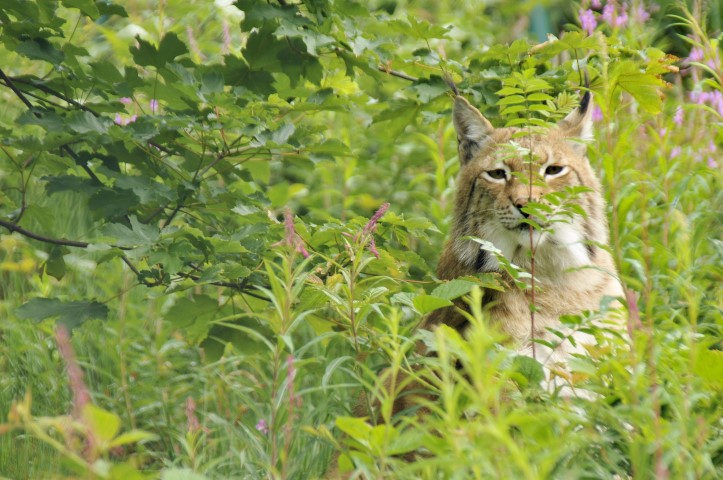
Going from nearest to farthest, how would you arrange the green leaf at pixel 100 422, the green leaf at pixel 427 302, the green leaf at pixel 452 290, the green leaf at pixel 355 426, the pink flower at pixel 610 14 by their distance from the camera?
the green leaf at pixel 100 422
the green leaf at pixel 355 426
the green leaf at pixel 427 302
the green leaf at pixel 452 290
the pink flower at pixel 610 14

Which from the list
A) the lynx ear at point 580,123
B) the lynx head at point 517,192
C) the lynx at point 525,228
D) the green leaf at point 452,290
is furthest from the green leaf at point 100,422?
the lynx ear at point 580,123

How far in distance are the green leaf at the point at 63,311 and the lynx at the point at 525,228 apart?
1.28m

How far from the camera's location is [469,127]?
3.95 metres

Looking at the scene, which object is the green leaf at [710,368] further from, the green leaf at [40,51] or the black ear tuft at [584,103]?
the green leaf at [40,51]

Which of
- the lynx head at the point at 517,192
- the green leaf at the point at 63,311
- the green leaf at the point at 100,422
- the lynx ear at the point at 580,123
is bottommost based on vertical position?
the green leaf at the point at 63,311

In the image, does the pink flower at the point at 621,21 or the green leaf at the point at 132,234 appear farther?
the pink flower at the point at 621,21

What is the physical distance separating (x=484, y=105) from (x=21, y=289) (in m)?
2.82

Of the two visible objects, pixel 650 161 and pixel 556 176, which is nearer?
pixel 556 176

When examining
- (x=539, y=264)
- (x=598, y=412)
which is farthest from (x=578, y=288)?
(x=598, y=412)

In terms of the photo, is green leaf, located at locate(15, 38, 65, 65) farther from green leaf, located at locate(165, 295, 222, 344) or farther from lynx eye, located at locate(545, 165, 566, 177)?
lynx eye, located at locate(545, 165, 566, 177)

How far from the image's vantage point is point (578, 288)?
12.1 ft

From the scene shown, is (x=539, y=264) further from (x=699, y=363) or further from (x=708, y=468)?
(x=708, y=468)

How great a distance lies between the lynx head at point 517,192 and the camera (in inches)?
147

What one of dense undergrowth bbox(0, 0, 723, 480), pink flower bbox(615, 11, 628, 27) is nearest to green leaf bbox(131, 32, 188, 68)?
dense undergrowth bbox(0, 0, 723, 480)
